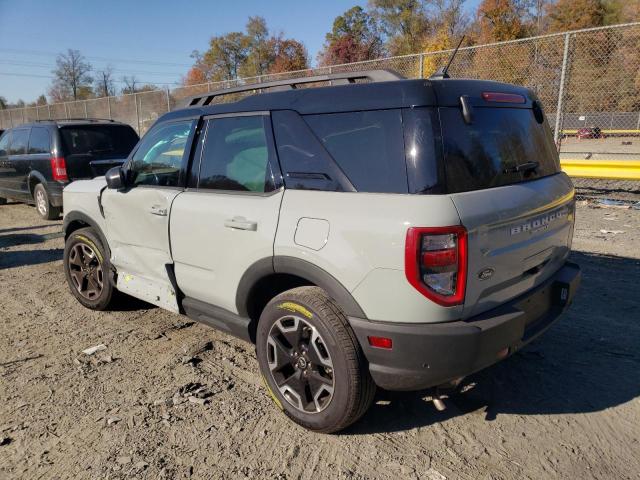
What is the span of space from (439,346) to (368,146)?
105 centimetres

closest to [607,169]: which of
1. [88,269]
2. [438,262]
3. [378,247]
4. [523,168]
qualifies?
[523,168]

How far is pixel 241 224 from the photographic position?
2.86 meters

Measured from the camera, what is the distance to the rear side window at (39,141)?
8420 mm

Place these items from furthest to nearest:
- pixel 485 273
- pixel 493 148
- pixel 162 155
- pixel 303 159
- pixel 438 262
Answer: pixel 162 155
pixel 303 159
pixel 493 148
pixel 485 273
pixel 438 262

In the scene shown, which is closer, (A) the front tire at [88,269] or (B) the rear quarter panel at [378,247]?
(B) the rear quarter panel at [378,247]

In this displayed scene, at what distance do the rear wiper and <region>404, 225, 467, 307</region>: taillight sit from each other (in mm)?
703

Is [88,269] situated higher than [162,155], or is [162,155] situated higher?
[162,155]

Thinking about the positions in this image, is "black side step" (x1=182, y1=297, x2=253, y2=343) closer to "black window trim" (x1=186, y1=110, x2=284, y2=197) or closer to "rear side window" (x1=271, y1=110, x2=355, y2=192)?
"black window trim" (x1=186, y1=110, x2=284, y2=197)

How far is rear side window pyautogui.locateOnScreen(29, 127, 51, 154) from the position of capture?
27.6 feet

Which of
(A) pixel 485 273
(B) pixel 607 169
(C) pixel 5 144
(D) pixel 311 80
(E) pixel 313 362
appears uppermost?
(D) pixel 311 80

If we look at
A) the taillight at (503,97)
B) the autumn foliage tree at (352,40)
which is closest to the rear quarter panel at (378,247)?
the taillight at (503,97)

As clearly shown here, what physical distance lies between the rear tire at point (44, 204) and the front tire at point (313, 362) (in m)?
7.53

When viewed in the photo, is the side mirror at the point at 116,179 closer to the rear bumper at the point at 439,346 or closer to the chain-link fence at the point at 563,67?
the rear bumper at the point at 439,346

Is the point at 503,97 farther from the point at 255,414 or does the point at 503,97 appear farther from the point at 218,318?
the point at 255,414
